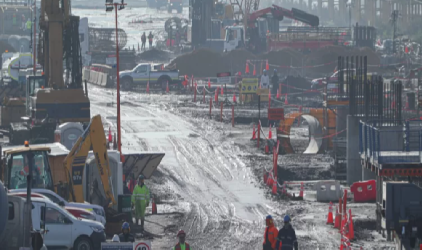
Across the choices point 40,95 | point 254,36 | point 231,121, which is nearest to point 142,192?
point 40,95

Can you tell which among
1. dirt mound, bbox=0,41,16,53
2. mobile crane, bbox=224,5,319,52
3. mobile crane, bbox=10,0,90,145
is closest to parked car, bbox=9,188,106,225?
mobile crane, bbox=10,0,90,145

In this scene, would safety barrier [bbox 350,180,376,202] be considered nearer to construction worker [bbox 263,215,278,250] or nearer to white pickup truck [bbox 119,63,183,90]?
construction worker [bbox 263,215,278,250]

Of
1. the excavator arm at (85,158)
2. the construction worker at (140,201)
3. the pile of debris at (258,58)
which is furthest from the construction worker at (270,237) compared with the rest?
the pile of debris at (258,58)

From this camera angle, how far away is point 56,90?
118 ft

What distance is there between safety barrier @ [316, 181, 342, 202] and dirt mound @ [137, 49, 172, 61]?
63.3m

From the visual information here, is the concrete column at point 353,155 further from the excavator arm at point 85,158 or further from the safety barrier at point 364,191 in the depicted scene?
the excavator arm at point 85,158

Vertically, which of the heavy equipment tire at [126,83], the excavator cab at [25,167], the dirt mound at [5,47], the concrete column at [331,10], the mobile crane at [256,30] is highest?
the concrete column at [331,10]

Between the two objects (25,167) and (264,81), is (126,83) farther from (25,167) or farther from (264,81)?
(25,167)

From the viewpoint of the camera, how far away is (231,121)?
46.5 metres

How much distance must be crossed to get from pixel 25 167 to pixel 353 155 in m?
11.4

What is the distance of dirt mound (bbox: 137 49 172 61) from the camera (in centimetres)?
9038

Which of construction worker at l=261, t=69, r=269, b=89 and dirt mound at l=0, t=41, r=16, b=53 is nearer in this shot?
construction worker at l=261, t=69, r=269, b=89

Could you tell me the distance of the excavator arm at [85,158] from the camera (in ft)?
76.5

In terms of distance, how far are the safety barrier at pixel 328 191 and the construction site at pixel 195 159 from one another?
0.03 m
